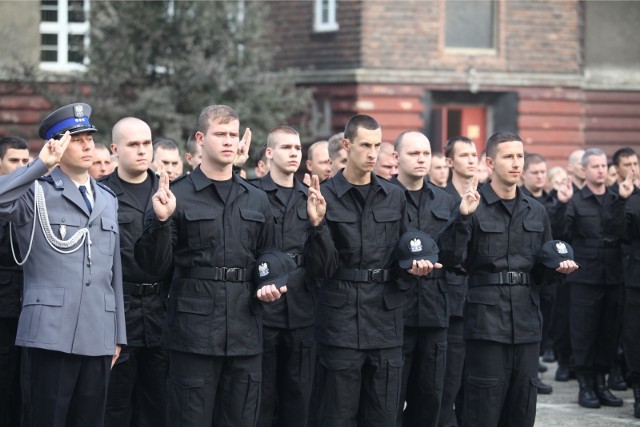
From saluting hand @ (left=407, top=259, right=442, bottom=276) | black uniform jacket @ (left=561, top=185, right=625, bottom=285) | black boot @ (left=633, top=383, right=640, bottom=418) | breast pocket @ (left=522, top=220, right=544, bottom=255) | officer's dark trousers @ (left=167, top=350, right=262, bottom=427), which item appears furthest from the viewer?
black uniform jacket @ (left=561, top=185, right=625, bottom=285)

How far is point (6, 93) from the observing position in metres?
25.2

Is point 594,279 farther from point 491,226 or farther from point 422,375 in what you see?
point 491,226

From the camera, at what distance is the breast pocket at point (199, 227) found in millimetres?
7973

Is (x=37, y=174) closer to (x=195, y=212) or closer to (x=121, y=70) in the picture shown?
A: (x=195, y=212)

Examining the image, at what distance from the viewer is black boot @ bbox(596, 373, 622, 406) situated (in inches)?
506

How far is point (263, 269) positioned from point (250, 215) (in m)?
0.39

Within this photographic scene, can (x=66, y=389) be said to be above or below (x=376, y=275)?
below

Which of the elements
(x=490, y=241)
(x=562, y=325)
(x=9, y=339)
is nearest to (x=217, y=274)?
(x=490, y=241)

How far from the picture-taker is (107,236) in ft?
26.0

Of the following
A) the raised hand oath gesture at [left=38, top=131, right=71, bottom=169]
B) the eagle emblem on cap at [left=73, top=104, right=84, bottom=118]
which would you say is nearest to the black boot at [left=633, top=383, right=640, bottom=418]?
the eagle emblem on cap at [left=73, top=104, right=84, bottom=118]

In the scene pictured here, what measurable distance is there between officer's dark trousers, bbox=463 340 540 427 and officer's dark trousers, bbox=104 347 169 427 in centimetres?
221

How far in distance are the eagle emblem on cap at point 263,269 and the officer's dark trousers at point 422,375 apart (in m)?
2.19

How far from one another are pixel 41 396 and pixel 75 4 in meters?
17.5

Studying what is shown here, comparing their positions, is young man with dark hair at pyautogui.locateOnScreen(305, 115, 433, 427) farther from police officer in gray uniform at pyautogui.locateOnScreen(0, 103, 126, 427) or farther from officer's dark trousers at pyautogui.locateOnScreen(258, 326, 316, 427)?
police officer in gray uniform at pyautogui.locateOnScreen(0, 103, 126, 427)
